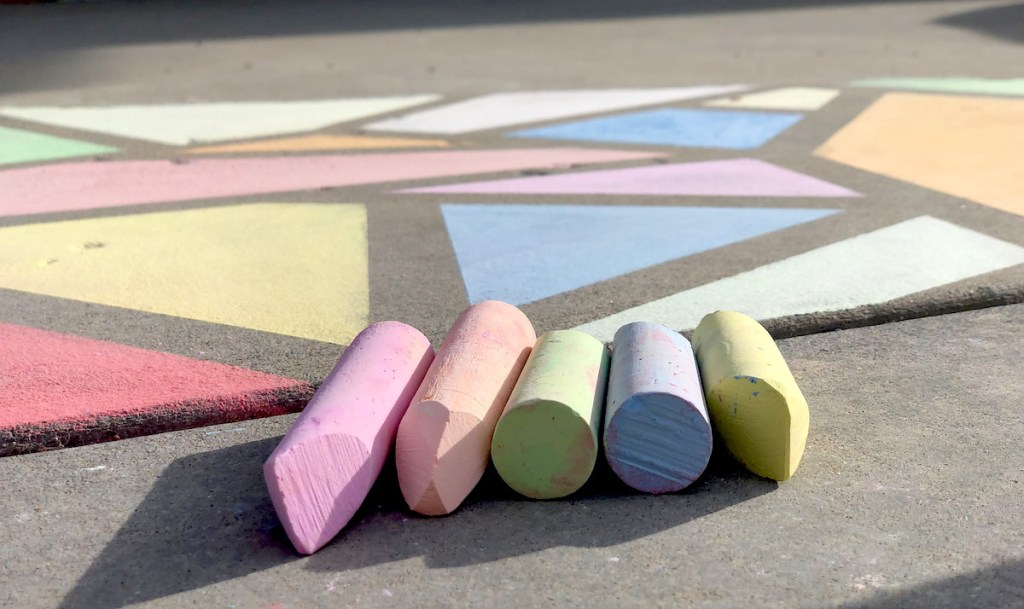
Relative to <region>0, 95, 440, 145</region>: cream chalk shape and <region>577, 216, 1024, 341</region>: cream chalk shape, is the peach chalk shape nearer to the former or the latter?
<region>577, 216, 1024, 341</region>: cream chalk shape

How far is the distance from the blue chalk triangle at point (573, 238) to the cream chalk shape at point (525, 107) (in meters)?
2.21

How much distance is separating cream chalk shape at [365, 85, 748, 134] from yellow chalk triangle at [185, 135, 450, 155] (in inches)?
12.6

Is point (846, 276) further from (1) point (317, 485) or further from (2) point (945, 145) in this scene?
(2) point (945, 145)

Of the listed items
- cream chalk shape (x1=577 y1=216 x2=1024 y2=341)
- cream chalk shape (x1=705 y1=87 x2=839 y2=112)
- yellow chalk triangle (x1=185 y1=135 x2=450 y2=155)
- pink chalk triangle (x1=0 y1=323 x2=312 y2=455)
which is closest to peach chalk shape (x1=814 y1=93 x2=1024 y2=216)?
cream chalk shape (x1=705 y1=87 x2=839 y2=112)

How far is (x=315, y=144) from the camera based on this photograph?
22.4ft

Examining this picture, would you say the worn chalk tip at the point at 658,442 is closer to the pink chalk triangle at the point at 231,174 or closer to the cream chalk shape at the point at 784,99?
the pink chalk triangle at the point at 231,174

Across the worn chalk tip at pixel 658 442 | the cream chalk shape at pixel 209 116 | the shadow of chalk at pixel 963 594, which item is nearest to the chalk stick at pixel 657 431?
the worn chalk tip at pixel 658 442

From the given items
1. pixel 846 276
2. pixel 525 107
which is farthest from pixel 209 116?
pixel 846 276

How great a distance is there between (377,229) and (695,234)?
4.61 feet

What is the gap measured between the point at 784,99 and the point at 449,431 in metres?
6.13

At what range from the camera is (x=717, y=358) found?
2.77 m

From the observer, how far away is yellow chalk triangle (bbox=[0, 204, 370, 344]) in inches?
153

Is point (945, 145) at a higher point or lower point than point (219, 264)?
lower

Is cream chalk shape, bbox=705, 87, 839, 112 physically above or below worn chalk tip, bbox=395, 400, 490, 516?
below
